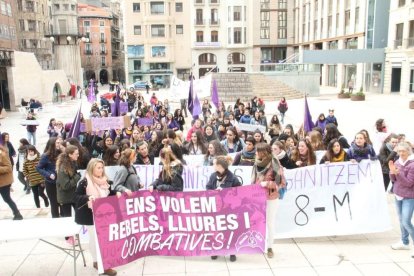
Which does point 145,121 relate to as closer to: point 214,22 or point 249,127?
point 249,127

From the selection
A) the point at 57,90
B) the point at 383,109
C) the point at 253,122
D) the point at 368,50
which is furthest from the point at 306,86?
the point at 253,122

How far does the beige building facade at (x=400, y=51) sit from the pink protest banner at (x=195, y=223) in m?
35.7

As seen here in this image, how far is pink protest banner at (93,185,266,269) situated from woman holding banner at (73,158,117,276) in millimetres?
453

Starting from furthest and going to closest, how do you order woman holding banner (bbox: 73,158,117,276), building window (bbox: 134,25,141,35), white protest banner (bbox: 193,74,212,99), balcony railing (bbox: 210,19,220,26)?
1. building window (bbox: 134,25,141,35)
2. balcony railing (bbox: 210,19,220,26)
3. white protest banner (bbox: 193,74,212,99)
4. woman holding banner (bbox: 73,158,117,276)

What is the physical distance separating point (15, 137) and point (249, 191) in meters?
16.7

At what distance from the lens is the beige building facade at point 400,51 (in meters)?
37.2

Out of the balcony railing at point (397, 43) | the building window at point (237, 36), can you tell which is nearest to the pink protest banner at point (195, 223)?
the balcony railing at point (397, 43)

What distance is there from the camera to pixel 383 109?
28438 millimetres

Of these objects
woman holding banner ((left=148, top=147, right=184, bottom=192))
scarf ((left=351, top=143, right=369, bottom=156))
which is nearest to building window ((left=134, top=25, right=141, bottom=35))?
scarf ((left=351, top=143, right=369, bottom=156))

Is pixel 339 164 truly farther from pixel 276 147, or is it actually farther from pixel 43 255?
pixel 43 255

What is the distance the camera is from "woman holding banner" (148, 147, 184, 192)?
244 inches

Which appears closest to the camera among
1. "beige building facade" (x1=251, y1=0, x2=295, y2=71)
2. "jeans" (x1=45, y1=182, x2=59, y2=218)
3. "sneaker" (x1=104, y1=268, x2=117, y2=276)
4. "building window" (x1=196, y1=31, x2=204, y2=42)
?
"sneaker" (x1=104, y1=268, x2=117, y2=276)

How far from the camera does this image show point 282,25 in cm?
6712

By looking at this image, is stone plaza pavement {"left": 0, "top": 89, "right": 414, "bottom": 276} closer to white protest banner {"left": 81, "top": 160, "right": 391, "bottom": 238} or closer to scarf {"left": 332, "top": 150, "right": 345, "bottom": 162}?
white protest banner {"left": 81, "top": 160, "right": 391, "bottom": 238}
